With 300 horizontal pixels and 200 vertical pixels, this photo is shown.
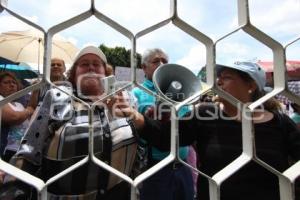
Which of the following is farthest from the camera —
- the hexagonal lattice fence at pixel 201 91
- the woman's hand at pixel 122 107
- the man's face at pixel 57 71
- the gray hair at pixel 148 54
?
the gray hair at pixel 148 54

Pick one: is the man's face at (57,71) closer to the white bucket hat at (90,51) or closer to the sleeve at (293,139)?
the white bucket hat at (90,51)

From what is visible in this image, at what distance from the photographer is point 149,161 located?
873 millimetres

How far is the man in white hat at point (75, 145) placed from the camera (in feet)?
2.09

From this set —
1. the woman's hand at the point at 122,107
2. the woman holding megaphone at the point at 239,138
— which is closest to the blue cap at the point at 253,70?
the woman holding megaphone at the point at 239,138

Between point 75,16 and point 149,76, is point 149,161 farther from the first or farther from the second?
point 75,16

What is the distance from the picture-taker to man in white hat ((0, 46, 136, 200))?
64 centimetres

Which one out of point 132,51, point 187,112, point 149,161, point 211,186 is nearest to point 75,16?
point 132,51

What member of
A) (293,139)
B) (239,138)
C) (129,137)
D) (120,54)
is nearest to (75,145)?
(129,137)

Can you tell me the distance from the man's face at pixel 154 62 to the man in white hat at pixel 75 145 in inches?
12.8

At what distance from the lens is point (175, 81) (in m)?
0.63

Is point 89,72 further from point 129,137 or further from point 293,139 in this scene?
point 293,139

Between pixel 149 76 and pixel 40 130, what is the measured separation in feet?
1.37

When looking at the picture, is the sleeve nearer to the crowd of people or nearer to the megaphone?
the crowd of people

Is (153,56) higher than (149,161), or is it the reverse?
(153,56)
